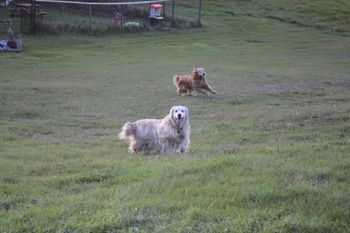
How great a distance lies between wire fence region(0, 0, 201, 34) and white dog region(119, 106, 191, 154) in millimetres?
30368

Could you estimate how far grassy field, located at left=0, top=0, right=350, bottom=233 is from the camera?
22.6 feet

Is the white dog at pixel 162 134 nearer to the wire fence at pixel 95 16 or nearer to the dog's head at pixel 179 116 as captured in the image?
the dog's head at pixel 179 116

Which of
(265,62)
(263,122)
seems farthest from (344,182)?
(265,62)

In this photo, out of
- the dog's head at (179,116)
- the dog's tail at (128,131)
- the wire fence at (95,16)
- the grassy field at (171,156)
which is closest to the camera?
the grassy field at (171,156)

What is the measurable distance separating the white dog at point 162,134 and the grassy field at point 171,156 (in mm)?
369

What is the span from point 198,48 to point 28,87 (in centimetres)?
1924

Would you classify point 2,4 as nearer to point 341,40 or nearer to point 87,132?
point 341,40

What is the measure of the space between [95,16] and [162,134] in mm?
38396

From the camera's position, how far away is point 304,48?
148ft

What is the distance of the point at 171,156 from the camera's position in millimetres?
11641

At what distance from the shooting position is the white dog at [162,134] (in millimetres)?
12609

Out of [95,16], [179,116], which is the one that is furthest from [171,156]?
[95,16]

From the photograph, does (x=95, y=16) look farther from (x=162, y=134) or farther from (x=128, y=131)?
(x=162, y=134)

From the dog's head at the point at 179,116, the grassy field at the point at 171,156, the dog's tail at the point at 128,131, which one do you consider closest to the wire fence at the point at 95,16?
the grassy field at the point at 171,156
